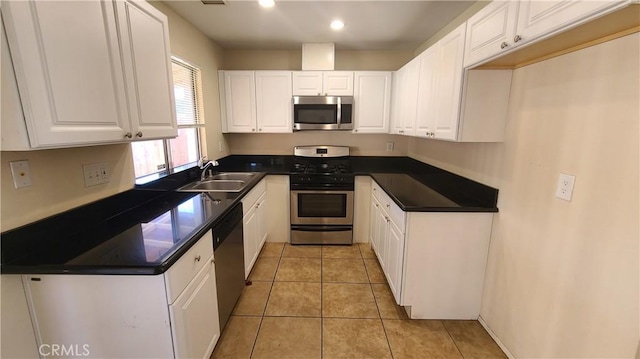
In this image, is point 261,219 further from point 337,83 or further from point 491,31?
point 491,31

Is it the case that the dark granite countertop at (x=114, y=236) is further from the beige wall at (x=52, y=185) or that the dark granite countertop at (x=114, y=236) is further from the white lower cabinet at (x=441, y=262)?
the white lower cabinet at (x=441, y=262)

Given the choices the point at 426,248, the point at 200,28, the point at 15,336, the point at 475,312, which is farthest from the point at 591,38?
the point at 200,28

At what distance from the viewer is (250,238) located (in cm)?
258

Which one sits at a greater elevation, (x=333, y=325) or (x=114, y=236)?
(x=114, y=236)

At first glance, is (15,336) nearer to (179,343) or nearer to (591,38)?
(179,343)

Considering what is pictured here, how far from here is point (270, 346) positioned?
182cm

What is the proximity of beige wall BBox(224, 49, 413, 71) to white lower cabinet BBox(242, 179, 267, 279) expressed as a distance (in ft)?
5.23

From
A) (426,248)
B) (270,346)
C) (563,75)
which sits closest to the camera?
(563,75)

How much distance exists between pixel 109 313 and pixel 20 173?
712mm

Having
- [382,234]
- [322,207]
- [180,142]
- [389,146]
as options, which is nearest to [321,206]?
[322,207]

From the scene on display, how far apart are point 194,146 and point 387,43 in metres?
2.53

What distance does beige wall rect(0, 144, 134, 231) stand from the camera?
3.59 ft

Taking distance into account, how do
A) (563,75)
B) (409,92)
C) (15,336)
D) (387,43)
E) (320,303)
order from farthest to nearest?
1. (387,43)
2. (409,92)
3. (320,303)
4. (563,75)
5. (15,336)

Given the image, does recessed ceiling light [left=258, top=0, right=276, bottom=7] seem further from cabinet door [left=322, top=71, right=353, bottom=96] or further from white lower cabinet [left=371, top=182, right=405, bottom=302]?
white lower cabinet [left=371, top=182, right=405, bottom=302]
